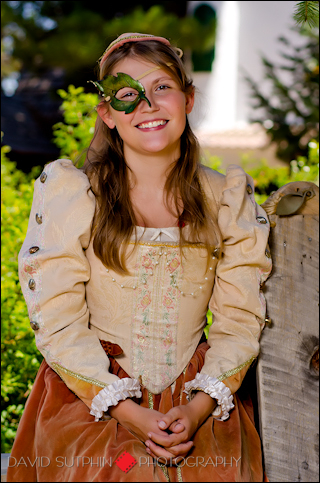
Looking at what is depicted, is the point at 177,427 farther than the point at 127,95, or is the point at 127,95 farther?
the point at 127,95

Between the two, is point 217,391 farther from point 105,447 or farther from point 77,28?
point 77,28

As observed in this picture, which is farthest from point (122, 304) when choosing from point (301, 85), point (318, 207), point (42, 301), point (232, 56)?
point (232, 56)

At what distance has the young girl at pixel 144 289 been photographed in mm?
1591

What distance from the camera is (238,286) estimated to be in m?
1.79

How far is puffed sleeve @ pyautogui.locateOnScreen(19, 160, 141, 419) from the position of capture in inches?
63.9

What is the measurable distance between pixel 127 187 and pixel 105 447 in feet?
2.84

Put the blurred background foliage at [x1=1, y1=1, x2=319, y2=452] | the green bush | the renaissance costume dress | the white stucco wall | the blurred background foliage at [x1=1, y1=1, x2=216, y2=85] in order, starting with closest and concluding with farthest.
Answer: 1. the renaissance costume dress
2. the green bush
3. the blurred background foliage at [x1=1, y1=1, x2=319, y2=452]
4. the blurred background foliage at [x1=1, y1=1, x2=216, y2=85]
5. the white stucco wall

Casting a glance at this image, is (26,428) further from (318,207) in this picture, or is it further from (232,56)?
(232,56)

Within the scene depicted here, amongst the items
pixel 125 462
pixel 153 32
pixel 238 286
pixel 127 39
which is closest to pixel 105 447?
pixel 125 462

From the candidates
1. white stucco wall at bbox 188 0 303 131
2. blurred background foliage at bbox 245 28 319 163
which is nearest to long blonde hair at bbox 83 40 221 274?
blurred background foliage at bbox 245 28 319 163

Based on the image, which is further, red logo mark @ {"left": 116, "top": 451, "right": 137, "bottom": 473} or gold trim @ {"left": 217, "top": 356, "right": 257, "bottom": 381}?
gold trim @ {"left": 217, "top": 356, "right": 257, "bottom": 381}

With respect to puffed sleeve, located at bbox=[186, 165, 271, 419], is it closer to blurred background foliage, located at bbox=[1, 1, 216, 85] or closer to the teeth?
the teeth

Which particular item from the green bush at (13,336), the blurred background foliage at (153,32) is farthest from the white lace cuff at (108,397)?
the blurred background foliage at (153,32)

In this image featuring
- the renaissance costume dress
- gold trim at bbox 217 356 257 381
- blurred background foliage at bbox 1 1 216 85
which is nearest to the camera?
the renaissance costume dress
